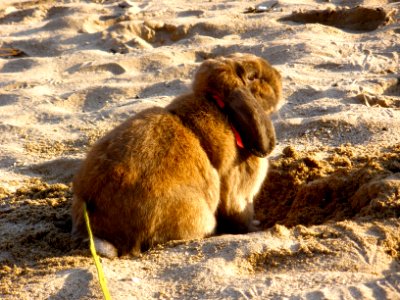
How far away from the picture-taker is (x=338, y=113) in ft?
18.8

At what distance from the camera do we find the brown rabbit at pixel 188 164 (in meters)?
3.66

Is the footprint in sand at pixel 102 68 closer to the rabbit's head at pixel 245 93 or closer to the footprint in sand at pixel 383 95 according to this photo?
the footprint in sand at pixel 383 95

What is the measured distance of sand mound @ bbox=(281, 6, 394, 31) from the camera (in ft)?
26.1

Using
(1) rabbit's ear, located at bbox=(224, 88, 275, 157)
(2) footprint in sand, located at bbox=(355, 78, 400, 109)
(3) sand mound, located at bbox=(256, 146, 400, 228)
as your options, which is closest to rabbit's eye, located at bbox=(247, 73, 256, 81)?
(1) rabbit's ear, located at bbox=(224, 88, 275, 157)

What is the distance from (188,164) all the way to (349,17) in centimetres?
497

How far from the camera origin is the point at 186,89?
6.58 metres

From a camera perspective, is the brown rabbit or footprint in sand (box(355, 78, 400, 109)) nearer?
the brown rabbit

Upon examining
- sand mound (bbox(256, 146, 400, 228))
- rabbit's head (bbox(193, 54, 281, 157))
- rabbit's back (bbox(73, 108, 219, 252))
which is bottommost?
sand mound (bbox(256, 146, 400, 228))

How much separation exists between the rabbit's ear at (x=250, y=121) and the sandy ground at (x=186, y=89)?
0.63 metres

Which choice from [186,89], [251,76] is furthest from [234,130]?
[186,89]

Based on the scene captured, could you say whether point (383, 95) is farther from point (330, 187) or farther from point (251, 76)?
point (251, 76)

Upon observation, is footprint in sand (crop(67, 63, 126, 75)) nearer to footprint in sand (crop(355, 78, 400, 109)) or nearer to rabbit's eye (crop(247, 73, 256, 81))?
footprint in sand (crop(355, 78, 400, 109))

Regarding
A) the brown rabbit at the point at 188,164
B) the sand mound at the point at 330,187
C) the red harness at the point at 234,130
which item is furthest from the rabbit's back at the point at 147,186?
the sand mound at the point at 330,187

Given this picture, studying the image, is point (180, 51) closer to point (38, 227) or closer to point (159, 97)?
point (159, 97)
